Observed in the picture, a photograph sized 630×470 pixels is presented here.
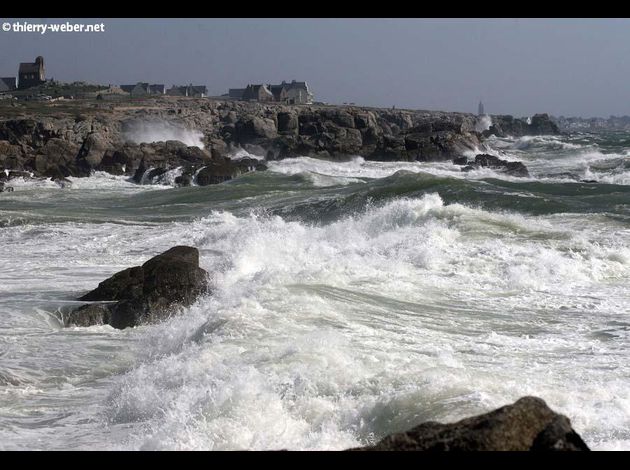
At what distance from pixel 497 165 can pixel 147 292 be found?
3003 centimetres

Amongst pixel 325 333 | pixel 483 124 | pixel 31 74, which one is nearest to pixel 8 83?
pixel 31 74

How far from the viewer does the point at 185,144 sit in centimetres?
4800

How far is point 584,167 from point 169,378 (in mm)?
40351

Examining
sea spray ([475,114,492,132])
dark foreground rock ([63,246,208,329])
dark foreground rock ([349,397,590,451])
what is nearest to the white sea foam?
dark foreground rock ([63,246,208,329])

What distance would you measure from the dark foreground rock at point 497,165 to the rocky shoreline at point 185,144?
12.7ft

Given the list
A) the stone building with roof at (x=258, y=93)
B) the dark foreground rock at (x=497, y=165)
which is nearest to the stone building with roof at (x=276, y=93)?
the stone building with roof at (x=258, y=93)

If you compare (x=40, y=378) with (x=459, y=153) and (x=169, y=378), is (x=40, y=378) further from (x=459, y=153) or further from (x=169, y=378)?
(x=459, y=153)

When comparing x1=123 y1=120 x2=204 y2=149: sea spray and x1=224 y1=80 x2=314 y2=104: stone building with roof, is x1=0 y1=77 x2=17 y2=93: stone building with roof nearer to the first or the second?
x1=224 y1=80 x2=314 y2=104: stone building with roof

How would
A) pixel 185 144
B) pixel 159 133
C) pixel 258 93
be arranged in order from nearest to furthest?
pixel 185 144, pixel 159 133, pixel 258 93

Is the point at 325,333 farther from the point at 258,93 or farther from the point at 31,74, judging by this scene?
the point at 258,93

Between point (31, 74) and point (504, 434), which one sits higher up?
point (31, 74)

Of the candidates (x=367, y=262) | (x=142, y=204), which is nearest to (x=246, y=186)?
(x=142, y=204)

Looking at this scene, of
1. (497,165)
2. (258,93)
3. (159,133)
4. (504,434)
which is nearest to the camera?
(504,434)

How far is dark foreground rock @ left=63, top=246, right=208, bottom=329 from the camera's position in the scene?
1046 centimetres
